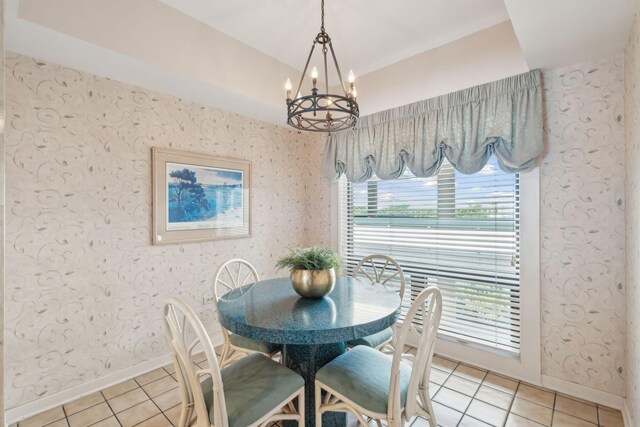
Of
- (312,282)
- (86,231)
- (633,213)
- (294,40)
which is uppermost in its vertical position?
(294,40)

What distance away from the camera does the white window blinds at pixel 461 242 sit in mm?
2354

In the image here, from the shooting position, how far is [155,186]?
247 cm

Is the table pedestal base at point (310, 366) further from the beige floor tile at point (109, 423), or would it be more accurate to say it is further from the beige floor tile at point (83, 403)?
the beige floor tile at point (83, 403)

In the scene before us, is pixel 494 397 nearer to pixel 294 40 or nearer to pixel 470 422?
pixel 470 422

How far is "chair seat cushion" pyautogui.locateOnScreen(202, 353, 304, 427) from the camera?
1.27 metres

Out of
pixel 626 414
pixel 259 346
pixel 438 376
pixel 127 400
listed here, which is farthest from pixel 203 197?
pixel 626 414

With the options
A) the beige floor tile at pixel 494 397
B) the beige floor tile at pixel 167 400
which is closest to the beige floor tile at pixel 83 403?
the beige floor tile at pixel 167 400

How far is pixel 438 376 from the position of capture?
7.65 feet

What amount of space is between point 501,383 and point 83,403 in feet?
9.72

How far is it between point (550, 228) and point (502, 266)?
0.44 meters

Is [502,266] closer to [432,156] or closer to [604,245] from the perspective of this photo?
[604,245]

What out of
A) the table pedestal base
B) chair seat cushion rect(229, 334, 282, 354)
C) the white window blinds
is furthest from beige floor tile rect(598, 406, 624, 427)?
chair seat cushion rect(229, 334, 282, 354)

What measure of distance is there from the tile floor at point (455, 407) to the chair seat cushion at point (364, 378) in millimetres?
561

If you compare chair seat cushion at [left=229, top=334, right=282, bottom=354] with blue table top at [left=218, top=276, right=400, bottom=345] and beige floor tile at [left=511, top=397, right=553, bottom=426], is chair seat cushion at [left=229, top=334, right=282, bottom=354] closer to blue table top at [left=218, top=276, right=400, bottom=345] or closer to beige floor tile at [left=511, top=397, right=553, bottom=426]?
blue table top at [left=218, top=276, right=400, bottom=345]
